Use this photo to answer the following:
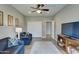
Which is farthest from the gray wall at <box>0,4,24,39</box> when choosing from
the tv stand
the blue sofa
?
the tv stand

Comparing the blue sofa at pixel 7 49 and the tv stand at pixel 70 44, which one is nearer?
the blue sofa at pixel 7 49

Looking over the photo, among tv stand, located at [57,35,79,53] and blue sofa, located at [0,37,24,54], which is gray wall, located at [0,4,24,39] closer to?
blue sofa, located at [0,37,24,54]

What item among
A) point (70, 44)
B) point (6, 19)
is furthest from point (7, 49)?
point (6, 19)

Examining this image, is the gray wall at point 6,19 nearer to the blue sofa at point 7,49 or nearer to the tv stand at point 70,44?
the blue sofa at point 7,49

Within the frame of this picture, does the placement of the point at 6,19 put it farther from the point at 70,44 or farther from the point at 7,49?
the point at 70,44

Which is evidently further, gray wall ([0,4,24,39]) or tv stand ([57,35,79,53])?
gray wall ([0,4,24,39])

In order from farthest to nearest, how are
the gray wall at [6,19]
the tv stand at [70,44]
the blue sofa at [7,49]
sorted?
the gray wall at [6,19] < the tv stand at [70,44] < the blue sofa at [7,49]

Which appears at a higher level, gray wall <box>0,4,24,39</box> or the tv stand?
gray wall <box>0,4,24,39</box>

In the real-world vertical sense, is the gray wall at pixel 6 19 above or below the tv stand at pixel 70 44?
above

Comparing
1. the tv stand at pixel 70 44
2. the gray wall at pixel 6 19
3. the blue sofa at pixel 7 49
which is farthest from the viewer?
the gray wall at pixel 6 19

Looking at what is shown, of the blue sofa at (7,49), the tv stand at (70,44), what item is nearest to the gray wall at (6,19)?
the blue sofa at (7,49)
